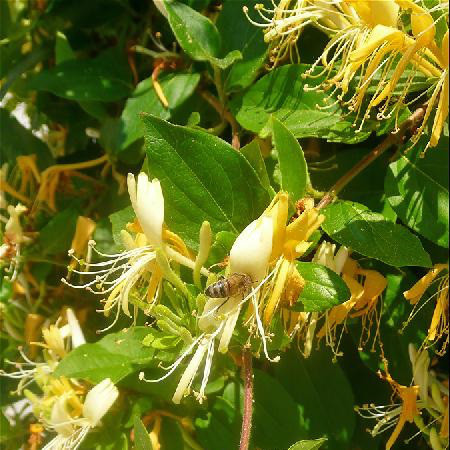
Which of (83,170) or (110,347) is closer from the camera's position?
(110,347)

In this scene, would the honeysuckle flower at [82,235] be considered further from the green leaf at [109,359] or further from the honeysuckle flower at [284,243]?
the honeysuckle flower at [284,243]

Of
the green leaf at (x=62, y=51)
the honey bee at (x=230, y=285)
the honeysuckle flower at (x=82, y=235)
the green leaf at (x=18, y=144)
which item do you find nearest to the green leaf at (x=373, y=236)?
the honey bee at (x=230, y=285)

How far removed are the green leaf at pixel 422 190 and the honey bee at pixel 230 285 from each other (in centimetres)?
18

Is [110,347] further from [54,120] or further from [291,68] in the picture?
[54,120]

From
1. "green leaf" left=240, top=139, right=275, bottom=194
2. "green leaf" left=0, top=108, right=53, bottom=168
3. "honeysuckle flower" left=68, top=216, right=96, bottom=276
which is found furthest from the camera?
"green leaf" left=0, top=108, right=53, bottom=168

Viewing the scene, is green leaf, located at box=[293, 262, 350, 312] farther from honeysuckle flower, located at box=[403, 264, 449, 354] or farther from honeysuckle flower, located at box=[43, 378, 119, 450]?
honeysuckle flower, located at box=[43, 378, 119, 450]

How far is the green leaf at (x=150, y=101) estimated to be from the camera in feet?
2.67

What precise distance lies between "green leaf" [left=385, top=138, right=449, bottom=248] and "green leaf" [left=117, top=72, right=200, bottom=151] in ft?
0.84

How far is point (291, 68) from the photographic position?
731 mm

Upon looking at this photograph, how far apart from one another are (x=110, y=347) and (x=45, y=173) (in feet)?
1.04

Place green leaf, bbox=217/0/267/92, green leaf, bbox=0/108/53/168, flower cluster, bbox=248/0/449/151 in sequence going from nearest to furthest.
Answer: flower cluster, bbox=248/0/449/151 < green leaf, bbox=217/0/267/92 < green leaf, bbox=0/108/53/168

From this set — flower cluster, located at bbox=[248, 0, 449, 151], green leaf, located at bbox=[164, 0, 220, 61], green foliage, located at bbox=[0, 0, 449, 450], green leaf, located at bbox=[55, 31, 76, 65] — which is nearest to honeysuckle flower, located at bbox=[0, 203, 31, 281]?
green foliage, located at bbox=[0, 0, 449, 450]

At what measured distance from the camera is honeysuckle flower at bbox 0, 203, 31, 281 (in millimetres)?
921

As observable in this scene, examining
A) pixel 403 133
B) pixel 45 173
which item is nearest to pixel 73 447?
pixel 45 173
